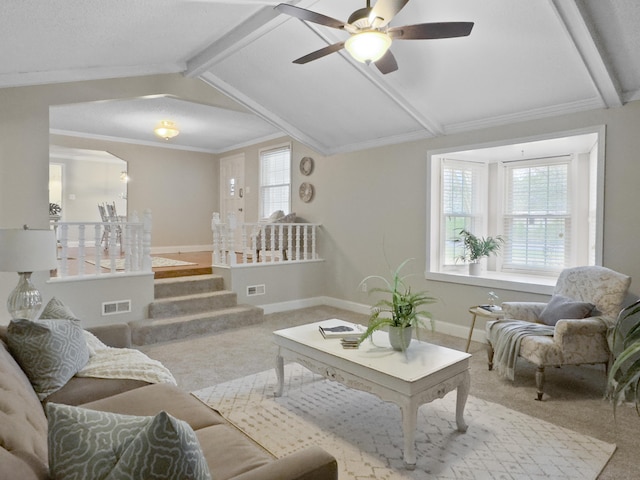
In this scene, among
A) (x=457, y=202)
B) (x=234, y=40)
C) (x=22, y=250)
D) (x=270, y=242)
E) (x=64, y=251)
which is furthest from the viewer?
(x=270, y=242)

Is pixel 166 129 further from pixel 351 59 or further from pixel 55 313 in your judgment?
pixel 55 313

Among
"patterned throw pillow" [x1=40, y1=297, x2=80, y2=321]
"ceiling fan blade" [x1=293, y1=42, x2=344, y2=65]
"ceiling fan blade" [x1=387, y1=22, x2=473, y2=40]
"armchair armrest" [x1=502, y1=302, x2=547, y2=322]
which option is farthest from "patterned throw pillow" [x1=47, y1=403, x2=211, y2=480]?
"armchair armrest" [x1=502, y1=302, x2=547, y2=322]

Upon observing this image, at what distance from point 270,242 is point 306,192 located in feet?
3.66

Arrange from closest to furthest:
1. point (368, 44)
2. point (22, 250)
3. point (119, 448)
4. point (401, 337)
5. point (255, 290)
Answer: point (119, 448), point (368, 44), point (401, 337), point (22, 250), point (255, 290)

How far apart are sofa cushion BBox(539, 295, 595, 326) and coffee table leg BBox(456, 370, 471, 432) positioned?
1353mm

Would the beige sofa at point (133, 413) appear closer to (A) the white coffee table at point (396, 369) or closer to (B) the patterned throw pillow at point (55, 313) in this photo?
(B) the patterned throw pillow at point (55, 313)

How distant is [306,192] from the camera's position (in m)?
6.74

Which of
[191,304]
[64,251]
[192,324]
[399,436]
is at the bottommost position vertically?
[399,436]

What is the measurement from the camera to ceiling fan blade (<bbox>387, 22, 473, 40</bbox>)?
7.61 feet

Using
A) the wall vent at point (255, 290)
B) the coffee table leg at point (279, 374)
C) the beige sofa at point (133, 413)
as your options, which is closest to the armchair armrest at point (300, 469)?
the beige sofa at point (133, 413)

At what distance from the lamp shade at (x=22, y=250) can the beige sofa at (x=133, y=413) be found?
2.42 ft

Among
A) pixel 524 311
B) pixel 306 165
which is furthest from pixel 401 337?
pixel 306 165

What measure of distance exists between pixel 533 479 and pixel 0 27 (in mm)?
4555

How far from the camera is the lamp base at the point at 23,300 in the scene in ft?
9.71
